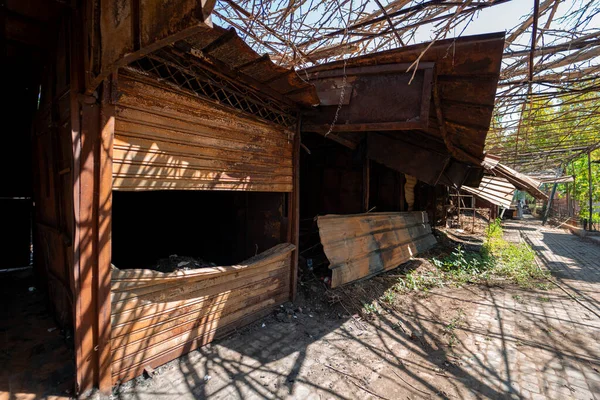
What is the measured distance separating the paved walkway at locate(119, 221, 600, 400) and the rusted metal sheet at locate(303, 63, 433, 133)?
2.90 m

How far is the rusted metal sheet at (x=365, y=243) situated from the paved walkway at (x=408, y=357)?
0.51 metres

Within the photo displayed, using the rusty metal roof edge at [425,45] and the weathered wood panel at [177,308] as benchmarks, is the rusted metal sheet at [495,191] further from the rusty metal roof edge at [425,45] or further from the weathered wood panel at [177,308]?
the weathered wood panel at [177,308]

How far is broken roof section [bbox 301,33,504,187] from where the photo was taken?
303 centimetres

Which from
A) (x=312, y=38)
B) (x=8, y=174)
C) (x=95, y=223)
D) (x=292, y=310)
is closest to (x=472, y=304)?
(x=292, y=310)

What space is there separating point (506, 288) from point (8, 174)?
11.2 m

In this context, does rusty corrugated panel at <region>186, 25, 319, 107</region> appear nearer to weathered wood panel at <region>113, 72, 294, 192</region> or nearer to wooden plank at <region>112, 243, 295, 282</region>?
weathered wood panel at <region>113, 72, 294, 192</region>

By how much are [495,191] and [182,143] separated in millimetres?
12050

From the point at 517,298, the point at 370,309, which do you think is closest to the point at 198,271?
the point at 370,309

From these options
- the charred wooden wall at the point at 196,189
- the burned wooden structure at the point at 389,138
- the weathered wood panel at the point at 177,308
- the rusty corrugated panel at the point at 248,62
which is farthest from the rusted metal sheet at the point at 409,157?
the weathered wood panel at the point at 177,308

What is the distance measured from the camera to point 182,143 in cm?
316

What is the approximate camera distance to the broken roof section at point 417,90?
3031 mm

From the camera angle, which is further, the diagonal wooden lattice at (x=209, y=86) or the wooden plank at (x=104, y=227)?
the diagonal wooden lattice at (x=209, y=86)

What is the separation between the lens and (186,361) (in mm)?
3209

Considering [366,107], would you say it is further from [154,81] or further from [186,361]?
[186,361]
